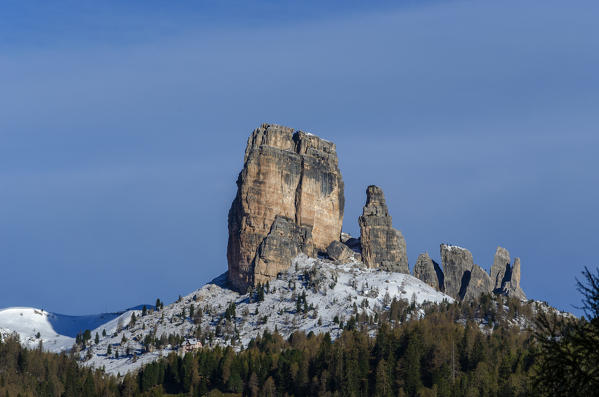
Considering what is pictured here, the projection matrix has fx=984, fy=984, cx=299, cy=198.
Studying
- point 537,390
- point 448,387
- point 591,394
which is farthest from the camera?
point 448,387

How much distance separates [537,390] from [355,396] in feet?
527

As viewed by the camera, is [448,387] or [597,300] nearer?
[597,300]

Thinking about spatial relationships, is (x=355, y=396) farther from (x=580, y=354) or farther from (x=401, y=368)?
(x=580, y=354)

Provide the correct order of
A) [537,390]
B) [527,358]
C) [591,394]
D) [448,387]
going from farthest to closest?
1. [527,358]
2. [448,387]
3. [537,390]
4. [591,394]

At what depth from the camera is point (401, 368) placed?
197 m

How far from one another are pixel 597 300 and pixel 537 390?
3.46 metres

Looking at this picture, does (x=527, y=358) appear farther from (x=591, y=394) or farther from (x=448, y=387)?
(x=591, y=394)

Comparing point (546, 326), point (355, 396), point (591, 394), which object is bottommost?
point (591, 394)

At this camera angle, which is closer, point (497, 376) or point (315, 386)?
point (497, 376)

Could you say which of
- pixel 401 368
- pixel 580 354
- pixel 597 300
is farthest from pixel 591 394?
pixel 401 368

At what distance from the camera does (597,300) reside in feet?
103

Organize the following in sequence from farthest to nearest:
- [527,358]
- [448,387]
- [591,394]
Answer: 1. [527,358]
2. [448,387]
3. [591,394]

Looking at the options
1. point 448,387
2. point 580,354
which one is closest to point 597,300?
point 580,354

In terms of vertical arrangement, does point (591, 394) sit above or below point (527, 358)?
below
